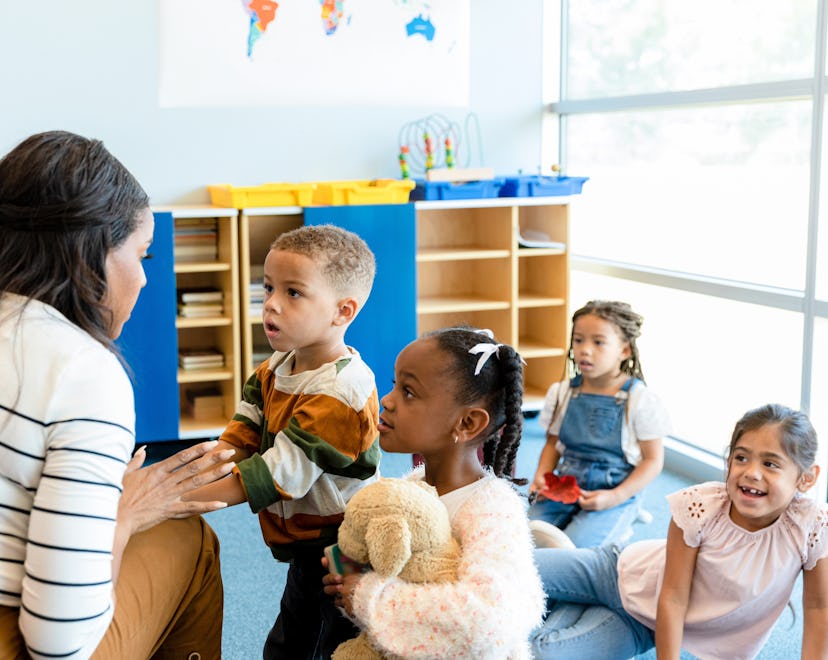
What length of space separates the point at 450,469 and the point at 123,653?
556 millimetres

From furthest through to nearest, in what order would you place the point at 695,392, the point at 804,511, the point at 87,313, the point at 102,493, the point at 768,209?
the point at 695,392 → the point at 768,209 → the point at 804,511 → the point at 87,313 → the point at 102,493

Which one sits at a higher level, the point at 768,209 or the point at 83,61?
the point at 83,61

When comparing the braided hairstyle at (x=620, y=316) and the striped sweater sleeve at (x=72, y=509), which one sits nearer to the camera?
the striped sweater sleeve at (x=72, y=509)

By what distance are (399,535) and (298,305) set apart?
0.54 metres

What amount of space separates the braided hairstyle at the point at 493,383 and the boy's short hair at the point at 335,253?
0.24 m

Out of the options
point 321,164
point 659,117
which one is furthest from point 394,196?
point 659,117

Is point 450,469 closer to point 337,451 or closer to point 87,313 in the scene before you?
point 337,451

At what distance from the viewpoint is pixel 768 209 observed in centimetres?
331

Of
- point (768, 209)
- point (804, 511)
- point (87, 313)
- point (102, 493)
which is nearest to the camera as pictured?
point (102, 493)

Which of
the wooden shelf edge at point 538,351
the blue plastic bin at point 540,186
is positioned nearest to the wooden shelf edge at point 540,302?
the wooden shelf edge at point 538,351

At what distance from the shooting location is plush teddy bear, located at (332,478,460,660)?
4.43 ft

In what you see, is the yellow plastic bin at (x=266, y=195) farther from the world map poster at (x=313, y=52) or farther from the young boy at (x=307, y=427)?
the young boy at (x=307, y=427)

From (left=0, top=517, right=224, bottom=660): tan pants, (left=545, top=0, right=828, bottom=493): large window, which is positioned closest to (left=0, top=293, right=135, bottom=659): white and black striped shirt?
(left=0, top=517, right=224, bottom=660): tan pants

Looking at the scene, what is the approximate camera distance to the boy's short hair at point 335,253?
1.77 metres
